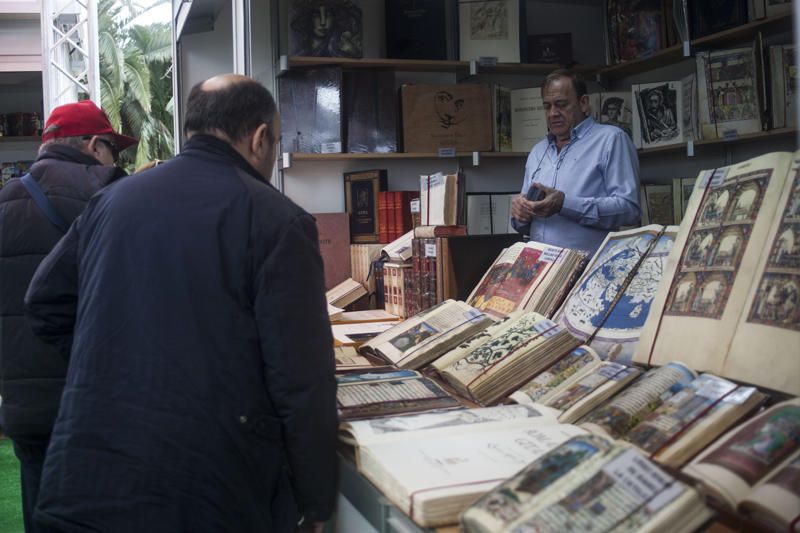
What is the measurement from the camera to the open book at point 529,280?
6.66 ft

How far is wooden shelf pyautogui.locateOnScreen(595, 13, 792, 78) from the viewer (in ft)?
12.1

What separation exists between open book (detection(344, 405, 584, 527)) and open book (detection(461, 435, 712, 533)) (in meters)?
0.08

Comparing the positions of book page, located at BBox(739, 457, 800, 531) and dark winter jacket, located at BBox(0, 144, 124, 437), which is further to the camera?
dark winter jacket, located at BBox(0, 144, 124, 437)

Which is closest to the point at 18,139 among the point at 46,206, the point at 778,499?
the point at 46,206

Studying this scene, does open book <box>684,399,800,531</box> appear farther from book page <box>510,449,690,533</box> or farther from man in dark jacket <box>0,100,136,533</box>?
man in dark jacket <box>0,100,136,533</box>

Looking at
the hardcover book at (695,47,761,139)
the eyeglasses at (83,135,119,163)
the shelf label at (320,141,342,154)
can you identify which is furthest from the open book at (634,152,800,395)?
the shelf label at (320,141,342,154)

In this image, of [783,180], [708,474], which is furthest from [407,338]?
[708,474]

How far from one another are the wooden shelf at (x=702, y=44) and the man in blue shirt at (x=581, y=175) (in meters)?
1.11

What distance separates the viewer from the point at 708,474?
0.99m

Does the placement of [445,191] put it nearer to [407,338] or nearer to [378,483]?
[407,338]

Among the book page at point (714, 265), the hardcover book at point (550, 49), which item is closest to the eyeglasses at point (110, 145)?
the book page at point (714, 265)

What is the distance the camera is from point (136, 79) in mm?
22406

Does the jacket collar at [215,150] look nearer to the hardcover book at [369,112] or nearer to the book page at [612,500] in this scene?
the book page at [612,500]

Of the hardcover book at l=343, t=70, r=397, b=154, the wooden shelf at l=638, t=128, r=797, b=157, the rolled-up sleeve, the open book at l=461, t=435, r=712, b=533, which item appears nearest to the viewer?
the open book at l=461, t=435, r=712, b=533
